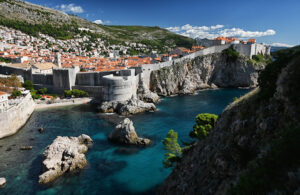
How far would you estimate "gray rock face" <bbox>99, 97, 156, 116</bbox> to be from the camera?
105 ft

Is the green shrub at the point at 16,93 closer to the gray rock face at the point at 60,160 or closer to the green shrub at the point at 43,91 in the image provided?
the green shrub at the point at 43,91

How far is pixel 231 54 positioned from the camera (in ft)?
181

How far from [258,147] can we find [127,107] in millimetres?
26887

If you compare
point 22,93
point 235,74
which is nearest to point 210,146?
point 22,93

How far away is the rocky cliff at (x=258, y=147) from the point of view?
4.82 m

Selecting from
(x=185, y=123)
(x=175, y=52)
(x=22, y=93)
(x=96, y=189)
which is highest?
(x=175, y=52)

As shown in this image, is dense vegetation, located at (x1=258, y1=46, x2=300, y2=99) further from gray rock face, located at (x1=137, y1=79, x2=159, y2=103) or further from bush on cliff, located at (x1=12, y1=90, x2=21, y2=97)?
bush on cliff, located at (x1=12, y1=90, x2=21, y2=97)

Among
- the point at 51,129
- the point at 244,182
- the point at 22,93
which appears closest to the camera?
the point at 244,182

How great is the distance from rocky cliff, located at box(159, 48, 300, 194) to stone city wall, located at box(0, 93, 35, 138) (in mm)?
22046

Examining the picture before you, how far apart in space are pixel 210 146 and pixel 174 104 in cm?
2991

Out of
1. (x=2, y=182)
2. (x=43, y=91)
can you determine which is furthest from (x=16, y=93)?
(x=2, y=182)

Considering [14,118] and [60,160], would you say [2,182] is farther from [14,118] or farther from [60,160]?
[14,118]

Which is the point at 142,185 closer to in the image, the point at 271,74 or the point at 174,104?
the point at 271,74

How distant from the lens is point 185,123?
28.0m
